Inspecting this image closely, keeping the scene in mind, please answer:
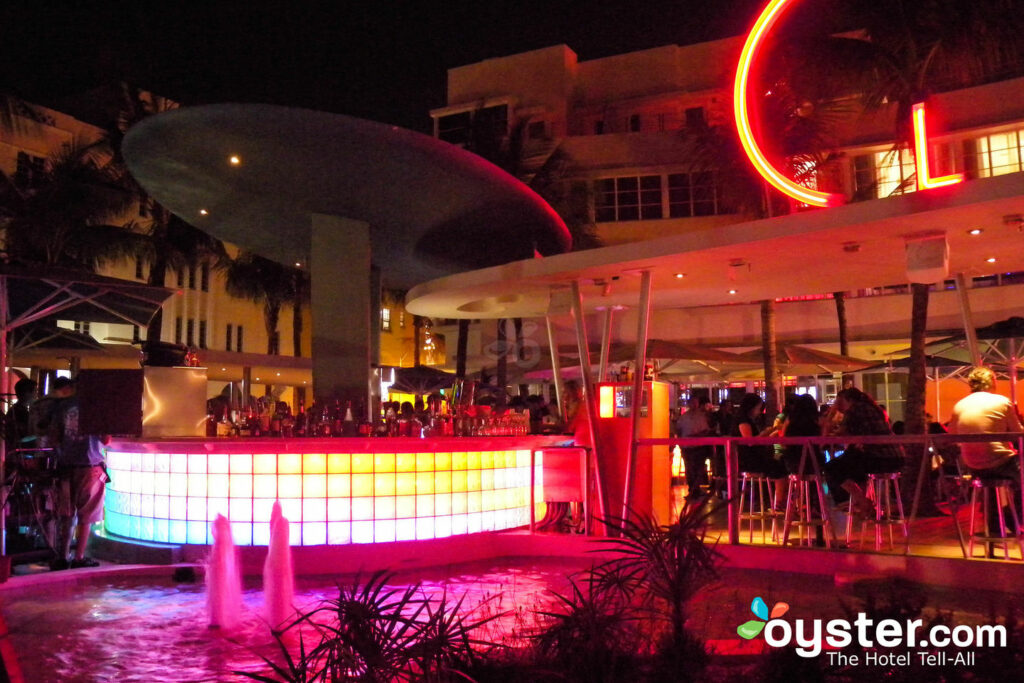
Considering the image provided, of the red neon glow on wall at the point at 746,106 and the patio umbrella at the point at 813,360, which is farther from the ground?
the red neon glow on wall at the point at 746,106

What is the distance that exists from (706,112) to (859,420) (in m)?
22.6

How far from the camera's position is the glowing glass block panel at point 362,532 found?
9.33m

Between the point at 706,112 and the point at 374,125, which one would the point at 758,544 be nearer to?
the point at 374,125

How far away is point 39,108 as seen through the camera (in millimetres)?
30156

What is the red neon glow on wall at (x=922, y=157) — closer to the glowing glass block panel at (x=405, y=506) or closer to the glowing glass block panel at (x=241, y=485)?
the glowing glass block panel at (x=405, y=506)

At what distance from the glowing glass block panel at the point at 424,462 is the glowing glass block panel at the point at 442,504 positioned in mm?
338

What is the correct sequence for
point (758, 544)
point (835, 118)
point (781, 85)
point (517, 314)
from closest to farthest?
1. point (758, 544)
2. point (517, 314)
3. point (781, 85)
4. point (835, 118)

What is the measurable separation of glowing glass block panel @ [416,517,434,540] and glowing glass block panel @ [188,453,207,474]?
2310mm

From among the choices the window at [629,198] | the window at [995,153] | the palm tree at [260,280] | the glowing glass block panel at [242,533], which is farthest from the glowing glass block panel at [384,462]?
the palm tree at [260,280]

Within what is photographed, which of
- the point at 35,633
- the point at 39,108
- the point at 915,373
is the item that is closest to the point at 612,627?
the point at 35,633

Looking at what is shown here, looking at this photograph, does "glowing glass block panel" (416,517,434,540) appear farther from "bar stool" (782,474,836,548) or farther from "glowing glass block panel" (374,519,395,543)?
"bar stool" (782,474,836,548)

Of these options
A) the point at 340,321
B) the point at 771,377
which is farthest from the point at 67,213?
the point at 771,377

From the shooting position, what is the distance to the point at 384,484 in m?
9.45

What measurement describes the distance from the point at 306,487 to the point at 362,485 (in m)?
0.57
